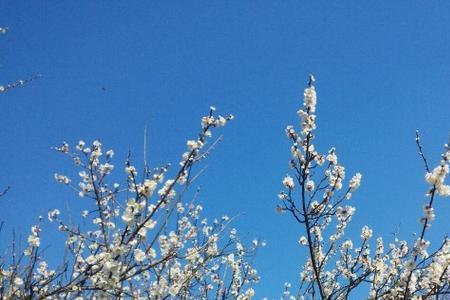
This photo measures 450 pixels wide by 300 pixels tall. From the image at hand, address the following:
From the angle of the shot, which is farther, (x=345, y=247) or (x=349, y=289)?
(x=345, y=247)

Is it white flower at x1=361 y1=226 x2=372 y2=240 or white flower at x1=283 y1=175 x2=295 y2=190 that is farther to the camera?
white flower at x1=361 y1=226 x2=372 y2=240

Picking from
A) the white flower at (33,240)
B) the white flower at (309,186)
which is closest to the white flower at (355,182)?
the white flower at (309,186)

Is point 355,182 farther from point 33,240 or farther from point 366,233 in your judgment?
point 33,240

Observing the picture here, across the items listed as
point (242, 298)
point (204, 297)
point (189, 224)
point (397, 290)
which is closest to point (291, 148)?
point (397, 290)

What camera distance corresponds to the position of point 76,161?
6508 mm

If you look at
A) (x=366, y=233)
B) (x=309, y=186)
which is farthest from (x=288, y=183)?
(x=366, y=233)

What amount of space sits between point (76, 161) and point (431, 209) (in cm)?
488

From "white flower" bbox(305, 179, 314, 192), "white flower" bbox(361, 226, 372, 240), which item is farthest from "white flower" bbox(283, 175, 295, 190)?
"white flower" bbox(361, 226, 372, 240)

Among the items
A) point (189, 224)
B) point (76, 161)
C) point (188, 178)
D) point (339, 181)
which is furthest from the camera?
point (189, 224)

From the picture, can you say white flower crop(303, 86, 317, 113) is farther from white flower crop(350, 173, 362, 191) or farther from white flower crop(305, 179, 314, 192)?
white flower crop(350, 173, 362, 191)

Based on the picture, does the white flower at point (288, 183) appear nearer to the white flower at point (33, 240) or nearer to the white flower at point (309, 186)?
the white flower at point (309, 186)

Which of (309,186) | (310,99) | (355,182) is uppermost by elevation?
(310,99)

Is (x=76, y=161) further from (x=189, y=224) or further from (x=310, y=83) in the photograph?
(x=310, y=83)

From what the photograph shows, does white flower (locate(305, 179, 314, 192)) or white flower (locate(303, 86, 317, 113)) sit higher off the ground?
white flower (locate(303, 86, 317, 113))
